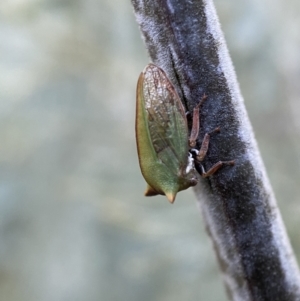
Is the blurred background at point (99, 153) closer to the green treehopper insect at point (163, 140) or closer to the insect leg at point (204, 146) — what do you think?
the green treehopper insect at point (163, 140)

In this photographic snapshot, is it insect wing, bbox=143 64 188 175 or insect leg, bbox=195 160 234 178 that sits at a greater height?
insect wing, bbox=143 64 188 175

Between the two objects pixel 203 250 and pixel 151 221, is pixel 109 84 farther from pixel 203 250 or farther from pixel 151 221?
pixel 203 250

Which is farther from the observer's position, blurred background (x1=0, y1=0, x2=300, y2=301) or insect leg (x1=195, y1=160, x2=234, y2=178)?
blurred background (x1=0, y1=0, x2=300, y2=301)

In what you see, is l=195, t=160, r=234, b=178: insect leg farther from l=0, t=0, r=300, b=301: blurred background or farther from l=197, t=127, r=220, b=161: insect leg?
l=0, t=0, r=300, b=301: blurred background

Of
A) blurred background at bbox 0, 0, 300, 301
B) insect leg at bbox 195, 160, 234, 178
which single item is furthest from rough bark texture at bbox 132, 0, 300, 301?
blurred background at bbox 0, 0, 300, 301

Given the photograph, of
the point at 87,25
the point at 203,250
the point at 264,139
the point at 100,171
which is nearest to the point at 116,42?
the point at 87,25

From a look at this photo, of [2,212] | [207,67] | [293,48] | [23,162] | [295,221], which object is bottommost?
[295,221]

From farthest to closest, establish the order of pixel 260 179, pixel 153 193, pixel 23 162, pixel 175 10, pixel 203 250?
pixel 23 162, pixel 203 250, pixel 153 193, pixel 260 179, pixel 175 10
